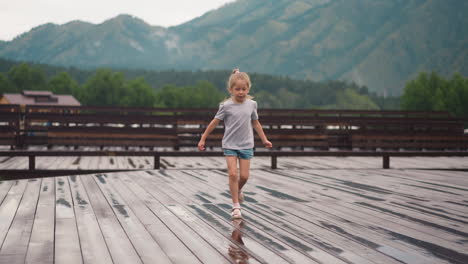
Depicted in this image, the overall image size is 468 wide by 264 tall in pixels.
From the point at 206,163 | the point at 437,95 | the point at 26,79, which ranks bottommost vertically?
the point at 206,163

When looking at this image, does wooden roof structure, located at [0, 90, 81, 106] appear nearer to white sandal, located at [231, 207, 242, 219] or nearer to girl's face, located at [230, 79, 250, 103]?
girl's face, located at [230, 79, 250, 103]

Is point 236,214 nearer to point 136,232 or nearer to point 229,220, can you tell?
point 229,220

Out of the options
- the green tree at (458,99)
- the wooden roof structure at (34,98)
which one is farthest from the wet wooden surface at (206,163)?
the wooden roof structure at (34,98)

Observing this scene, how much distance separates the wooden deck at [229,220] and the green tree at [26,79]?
124 meters

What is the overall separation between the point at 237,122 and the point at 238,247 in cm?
173

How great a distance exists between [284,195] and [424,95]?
9884 cm

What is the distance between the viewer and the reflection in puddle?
3719mm

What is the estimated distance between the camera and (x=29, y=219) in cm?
517

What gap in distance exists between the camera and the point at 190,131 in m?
15.3

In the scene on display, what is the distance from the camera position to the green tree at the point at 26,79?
124m

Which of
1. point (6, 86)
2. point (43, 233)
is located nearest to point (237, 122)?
point (43, 233)

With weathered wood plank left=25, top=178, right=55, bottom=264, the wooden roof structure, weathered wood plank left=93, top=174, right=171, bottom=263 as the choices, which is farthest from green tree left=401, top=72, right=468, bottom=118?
weathered wood plank left=25, top=178, right=55, bottom=264

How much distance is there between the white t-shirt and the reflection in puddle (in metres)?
0.88

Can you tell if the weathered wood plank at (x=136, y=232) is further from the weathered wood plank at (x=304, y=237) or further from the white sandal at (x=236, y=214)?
the weathered wood plank at (x=304, y=237)
